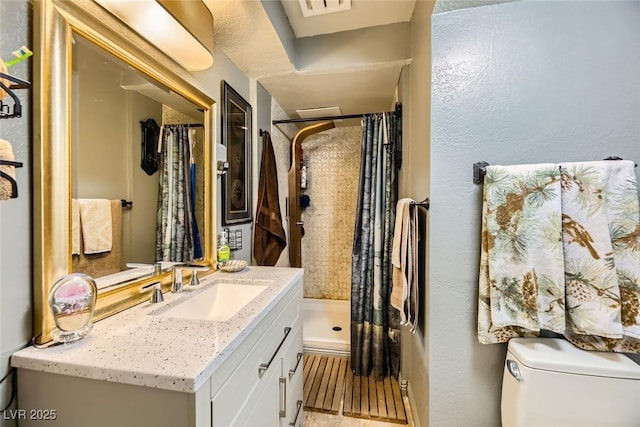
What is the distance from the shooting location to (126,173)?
38.4 inches

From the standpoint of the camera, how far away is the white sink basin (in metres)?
1.10

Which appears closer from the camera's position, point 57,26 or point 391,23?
point 57,26

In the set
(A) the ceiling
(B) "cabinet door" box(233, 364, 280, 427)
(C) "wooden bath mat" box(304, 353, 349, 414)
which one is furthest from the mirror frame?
(C) "wooden bath mat" box(304, 353, 349, 414)

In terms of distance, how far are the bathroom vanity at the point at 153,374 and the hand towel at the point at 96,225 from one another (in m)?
0.24

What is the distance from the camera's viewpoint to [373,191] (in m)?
1.93

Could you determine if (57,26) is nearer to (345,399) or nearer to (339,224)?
(345,399)

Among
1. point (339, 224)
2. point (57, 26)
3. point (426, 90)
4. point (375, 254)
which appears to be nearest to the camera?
point (57, 26)

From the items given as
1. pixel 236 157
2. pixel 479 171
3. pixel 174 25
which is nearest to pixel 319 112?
pixel 236 157

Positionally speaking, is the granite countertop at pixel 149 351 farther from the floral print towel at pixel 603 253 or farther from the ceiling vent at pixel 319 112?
the ceiling vent at pixel 319 112

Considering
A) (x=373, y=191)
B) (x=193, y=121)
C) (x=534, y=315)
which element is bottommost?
(x=534, y=315)

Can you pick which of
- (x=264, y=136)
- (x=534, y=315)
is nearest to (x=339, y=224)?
(x=264, y=136)

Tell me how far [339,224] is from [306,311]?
1.09 meters

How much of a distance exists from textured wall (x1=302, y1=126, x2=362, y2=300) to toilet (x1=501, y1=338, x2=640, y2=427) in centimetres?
221

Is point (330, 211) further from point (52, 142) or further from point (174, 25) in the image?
point (52, 142)
